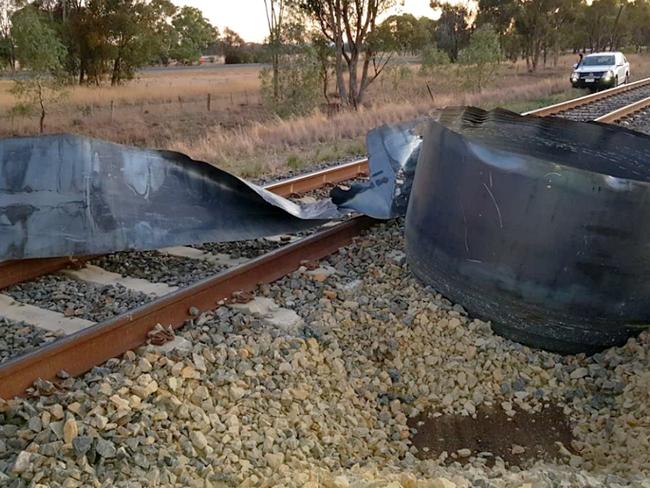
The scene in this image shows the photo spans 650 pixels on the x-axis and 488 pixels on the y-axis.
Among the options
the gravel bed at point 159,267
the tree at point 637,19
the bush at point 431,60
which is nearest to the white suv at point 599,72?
the bush at point 431,60

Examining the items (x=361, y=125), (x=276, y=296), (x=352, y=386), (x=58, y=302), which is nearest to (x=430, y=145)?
(x=276, y=296)

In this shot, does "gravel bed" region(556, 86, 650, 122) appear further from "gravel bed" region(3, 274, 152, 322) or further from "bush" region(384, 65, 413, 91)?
"gravel bed" region(3, 274, 152, 322)

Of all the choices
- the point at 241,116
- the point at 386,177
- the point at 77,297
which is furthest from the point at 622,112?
the point at 241,116

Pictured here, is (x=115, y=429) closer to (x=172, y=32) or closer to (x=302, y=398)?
(x=302, y=398)

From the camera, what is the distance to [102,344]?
4172mm

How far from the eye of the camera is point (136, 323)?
14.4ft

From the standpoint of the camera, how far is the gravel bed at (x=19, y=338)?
14.2 feet

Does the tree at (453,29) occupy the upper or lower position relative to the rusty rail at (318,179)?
upper

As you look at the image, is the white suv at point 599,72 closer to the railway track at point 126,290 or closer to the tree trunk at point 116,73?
the railway track at point 126,290

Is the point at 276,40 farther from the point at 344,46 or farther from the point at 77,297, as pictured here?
the point at 77,297

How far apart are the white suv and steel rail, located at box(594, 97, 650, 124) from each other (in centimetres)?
832

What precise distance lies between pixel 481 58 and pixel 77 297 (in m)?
26.1

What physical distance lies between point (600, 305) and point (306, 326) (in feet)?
6.60

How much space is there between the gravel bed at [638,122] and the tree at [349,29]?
35.8 ft
